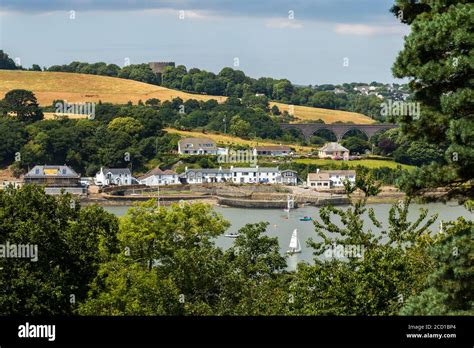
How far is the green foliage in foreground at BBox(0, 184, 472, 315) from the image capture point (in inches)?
307

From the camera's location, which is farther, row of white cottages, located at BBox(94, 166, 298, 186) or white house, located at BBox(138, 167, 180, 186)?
row of white cottages, located at BBox(94, 166, 298, 186)

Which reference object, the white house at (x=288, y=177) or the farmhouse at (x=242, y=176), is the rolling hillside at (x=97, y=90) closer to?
the farmhouse at (x=242, y=176)

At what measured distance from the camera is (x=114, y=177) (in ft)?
148

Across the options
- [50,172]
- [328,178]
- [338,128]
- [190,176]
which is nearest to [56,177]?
[50,172]

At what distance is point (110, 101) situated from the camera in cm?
6356

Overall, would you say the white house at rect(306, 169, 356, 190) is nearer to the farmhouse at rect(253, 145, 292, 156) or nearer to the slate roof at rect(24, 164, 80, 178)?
the farmhouse at rect(253, 145, 292, 156)

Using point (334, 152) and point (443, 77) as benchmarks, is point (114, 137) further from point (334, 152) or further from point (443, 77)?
point (443, 77)

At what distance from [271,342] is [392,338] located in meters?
0.46

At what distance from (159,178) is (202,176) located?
214cm

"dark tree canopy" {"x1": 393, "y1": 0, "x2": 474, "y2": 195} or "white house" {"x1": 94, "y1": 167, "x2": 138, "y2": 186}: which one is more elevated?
"dark tree canopy" {"x1": 393, "y1": 0, "x2": 474, "y2": 195}

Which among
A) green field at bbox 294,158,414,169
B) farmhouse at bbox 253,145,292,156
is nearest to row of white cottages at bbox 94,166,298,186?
green field at bbox 294,158,414,169

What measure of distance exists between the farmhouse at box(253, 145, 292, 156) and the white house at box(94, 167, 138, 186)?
7024 millimetres

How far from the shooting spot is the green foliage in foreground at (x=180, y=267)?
7785 mm

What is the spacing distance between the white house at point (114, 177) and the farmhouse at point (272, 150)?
702cm
